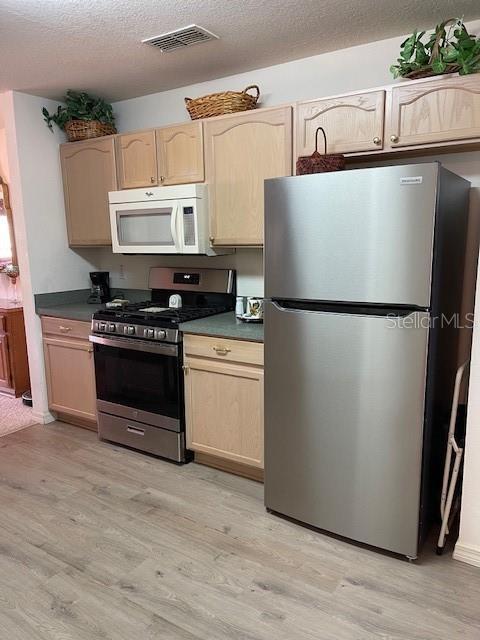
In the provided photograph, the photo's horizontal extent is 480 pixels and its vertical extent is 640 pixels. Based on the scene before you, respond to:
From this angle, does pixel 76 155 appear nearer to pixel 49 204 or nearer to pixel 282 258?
pixel 49 204

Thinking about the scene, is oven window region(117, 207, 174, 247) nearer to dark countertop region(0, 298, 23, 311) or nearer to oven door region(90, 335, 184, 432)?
oven door region(90, 335, 184, 432)

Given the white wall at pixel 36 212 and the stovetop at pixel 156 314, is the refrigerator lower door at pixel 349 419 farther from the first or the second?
the white wall at pixel 36 212

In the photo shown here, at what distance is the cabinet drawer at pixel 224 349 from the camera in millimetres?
2473

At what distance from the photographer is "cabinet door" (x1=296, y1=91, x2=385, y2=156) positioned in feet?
7.25

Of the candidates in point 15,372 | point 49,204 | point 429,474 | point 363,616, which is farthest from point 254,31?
point 15,372

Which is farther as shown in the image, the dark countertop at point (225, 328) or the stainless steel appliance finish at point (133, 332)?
the stainless steel appliance finish at point (133, 332)

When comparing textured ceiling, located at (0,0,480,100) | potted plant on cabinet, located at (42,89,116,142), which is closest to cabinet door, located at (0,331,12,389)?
potted plant on cabinet, located at (42,89,116,142)

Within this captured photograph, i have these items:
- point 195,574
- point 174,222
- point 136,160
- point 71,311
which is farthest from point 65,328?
point 195,574

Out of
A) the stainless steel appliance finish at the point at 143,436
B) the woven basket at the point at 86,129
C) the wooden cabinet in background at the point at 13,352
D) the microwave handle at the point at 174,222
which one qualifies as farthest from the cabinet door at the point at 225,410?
the wooden cabinet in background at the point at 13,352

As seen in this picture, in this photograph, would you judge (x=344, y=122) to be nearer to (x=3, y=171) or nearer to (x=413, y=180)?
(x=413, y=180)

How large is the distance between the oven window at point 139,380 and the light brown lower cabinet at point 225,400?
108mm

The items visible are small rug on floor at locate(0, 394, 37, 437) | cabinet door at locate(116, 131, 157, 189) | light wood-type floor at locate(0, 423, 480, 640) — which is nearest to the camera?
light wood-type floor at locate(0, 423, 480, 640)

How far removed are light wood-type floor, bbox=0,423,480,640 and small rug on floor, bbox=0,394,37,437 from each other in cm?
96

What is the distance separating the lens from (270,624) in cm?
170
